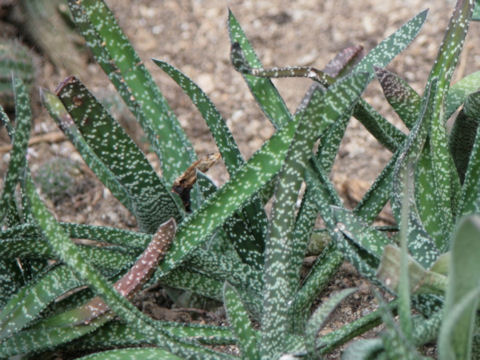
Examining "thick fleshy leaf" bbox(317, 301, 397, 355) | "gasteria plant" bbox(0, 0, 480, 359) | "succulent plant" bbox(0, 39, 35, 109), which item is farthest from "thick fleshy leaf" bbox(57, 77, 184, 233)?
"succulent plant" bbox(0, 39, 35, 109)

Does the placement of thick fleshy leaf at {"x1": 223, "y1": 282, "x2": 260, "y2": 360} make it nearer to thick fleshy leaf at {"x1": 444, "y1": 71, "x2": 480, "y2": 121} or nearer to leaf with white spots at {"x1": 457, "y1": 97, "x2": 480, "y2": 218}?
leaf with white spots at {"x1": 457, "y1": 97, "x2": 480, "y2": 218}

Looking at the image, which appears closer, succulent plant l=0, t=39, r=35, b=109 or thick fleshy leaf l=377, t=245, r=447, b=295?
thick fleshy leaf l=377, t=245, r=447, b=295

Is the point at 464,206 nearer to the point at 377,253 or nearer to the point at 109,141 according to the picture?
the point at 377,253

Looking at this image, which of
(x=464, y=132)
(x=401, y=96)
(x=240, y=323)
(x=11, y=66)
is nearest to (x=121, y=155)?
(x=240, y=323)

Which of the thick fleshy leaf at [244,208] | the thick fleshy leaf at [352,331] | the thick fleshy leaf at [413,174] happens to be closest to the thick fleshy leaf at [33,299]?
the thick fleshy leaf at [244,208]

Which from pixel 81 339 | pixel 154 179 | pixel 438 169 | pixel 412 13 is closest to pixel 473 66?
pixel 412 13

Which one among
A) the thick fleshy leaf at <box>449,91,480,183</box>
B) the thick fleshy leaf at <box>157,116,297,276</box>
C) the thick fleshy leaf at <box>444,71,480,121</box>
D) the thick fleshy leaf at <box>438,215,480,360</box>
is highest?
the thick fleshy leaf at <box>444,71,480,121</box>

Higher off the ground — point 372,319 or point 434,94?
point 434,94

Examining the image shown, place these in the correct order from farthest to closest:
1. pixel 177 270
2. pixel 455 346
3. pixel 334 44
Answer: pixel 334 44 < pixel 177 270 < pixel 455 346
